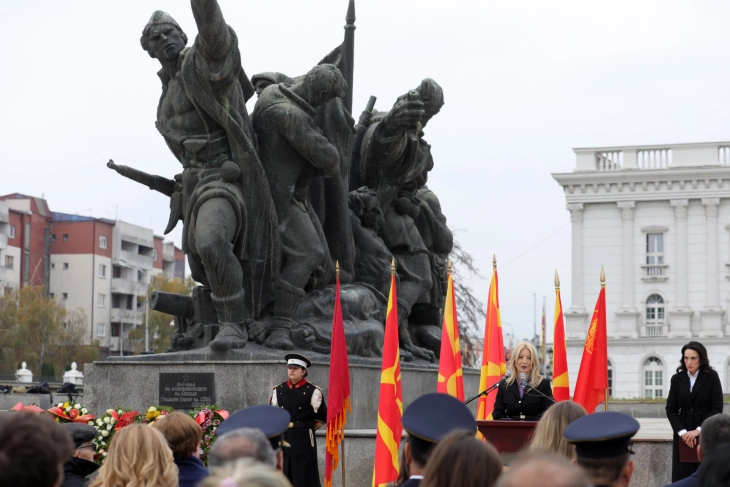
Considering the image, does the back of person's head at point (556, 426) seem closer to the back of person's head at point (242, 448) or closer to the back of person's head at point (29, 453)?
the back of person's head at point (242, 448)

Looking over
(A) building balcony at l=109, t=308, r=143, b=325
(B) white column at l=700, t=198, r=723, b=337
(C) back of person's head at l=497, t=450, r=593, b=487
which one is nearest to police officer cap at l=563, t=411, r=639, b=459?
(C) back of person's head at l=497, t=450, r=593, b=487

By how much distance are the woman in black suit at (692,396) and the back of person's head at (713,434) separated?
4.80 metres

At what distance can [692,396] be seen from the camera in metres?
10.7

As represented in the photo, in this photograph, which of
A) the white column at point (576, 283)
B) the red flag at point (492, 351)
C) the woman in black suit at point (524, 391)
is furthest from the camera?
the white column at point (576, 283)

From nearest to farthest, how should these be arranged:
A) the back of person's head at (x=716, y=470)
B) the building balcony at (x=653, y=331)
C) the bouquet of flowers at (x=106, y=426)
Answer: the back of person's head at (x=716, y=470) < the bouquet of flowers at (x=106, y=426) < the building balcony at (x=653, y=331)

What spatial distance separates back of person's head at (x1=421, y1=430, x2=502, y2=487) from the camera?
3992 millimetres

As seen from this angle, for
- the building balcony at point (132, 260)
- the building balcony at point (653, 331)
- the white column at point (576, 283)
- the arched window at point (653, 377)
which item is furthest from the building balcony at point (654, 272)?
the building balcony at point (132, 260)

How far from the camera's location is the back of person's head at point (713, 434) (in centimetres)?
576

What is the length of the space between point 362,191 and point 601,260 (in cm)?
6338

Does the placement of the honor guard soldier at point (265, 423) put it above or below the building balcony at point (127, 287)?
below

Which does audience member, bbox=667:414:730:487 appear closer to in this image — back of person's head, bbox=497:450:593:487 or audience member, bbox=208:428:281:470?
audience member, bbox=208:428:281:470

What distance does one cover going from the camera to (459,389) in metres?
12.4

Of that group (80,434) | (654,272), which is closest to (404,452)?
(80,434)

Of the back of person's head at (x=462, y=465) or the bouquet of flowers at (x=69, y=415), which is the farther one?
the bouquet of flowers at (x=69, y=415)
